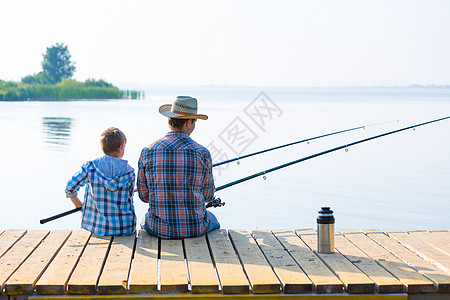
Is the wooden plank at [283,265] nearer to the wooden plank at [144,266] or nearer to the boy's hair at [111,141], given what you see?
the wooden plank at [144,266]

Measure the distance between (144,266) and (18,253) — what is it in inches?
34.0

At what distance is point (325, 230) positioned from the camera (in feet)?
13.0

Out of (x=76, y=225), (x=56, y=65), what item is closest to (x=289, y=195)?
(x=76, y=225)

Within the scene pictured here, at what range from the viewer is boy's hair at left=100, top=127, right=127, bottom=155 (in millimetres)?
4164

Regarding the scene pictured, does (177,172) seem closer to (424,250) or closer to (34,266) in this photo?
(34,266)

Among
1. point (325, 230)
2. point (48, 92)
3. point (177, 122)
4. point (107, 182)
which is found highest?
point (48, 92)

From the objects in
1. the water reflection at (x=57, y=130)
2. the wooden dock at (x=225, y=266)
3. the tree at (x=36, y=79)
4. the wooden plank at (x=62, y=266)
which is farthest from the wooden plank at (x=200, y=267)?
the tree at (x=36, y=79)

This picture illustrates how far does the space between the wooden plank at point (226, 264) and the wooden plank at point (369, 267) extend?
0.69m

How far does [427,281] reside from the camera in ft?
11.4

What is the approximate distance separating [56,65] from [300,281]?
6947 cm

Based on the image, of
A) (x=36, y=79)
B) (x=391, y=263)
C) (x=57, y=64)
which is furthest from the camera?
(x=57, y=64)

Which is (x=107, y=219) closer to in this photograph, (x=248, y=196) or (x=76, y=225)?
(x=76, y=225)

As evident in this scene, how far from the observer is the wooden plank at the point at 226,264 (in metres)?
3.36

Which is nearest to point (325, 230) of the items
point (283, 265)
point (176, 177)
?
point (283, 265)
